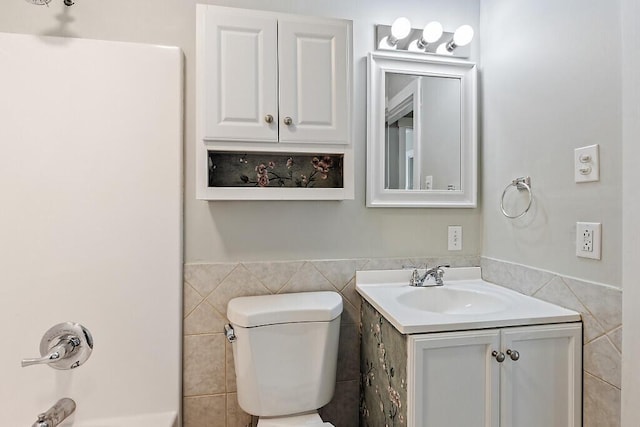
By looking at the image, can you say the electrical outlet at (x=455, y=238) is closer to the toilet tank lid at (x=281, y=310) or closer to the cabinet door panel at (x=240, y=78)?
the toilet tank lid at (x=281, y=310)

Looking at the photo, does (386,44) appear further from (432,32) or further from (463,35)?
(463,35)

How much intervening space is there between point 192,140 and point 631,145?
1.51 meters

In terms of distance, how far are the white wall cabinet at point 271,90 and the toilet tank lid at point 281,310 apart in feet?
1.37

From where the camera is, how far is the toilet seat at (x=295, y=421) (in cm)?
120

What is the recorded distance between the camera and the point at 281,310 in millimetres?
1225

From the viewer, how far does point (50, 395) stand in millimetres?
1275

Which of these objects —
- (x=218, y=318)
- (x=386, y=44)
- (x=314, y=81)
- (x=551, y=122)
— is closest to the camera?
(x=551, y=122)

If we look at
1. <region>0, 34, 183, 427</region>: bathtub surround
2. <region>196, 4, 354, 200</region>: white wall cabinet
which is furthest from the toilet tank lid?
<region>196, 4, 354, 200</region>: white wall cabinet

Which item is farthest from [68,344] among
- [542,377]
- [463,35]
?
[463,35]

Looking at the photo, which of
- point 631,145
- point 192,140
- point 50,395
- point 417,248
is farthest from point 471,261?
point 50,395

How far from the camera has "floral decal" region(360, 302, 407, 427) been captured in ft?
3.35

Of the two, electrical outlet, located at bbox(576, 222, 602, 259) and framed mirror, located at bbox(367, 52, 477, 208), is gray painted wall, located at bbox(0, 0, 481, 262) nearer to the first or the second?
framed mirror, located at bbox(367, 52, 477, 208)

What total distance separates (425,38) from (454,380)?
140cm

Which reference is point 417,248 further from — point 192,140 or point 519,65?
point 192,140
